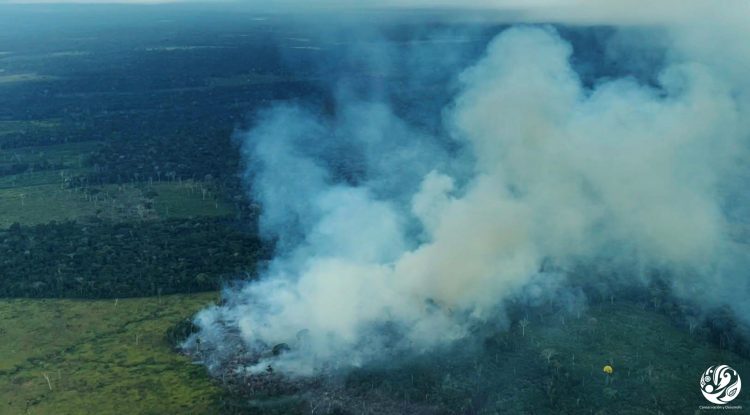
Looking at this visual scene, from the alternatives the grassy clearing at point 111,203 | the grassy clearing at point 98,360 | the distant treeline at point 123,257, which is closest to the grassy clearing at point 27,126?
the grassy clearing at point 111,203

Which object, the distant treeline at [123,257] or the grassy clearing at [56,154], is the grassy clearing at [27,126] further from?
the distant treeline at [123,257]

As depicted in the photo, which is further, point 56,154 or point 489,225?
point 56,154

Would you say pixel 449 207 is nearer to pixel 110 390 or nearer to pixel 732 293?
pixel 732 293

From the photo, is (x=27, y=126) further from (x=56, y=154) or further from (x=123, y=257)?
(x=123, y=257)

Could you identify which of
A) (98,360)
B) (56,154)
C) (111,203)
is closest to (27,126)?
(56,154)

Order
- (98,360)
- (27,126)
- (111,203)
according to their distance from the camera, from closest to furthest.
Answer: (98,360)
(111,203)
(27,126)
